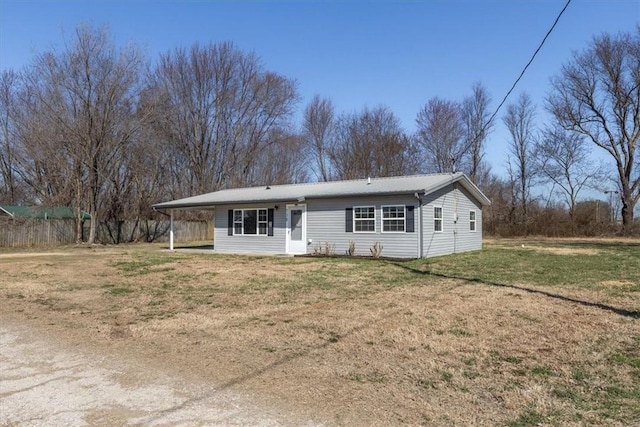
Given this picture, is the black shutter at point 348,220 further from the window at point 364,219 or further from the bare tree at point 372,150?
the bare tree at point 372,150

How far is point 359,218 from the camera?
58.5 feet

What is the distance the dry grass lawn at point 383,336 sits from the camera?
3.62m

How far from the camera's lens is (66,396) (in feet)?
12.3

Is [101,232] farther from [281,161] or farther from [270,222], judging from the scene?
[281,161]

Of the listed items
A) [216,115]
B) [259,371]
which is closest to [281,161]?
[216,115]

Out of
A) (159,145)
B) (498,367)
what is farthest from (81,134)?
(498,367)

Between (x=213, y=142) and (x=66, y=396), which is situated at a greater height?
(x=213, y=142)

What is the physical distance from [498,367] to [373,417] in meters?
1.77

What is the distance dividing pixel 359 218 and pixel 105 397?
14555mm

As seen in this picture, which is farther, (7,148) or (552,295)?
(7,148)

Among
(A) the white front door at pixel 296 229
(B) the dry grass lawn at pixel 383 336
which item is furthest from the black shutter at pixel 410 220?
(B) the dry grass lawn at pixel 383 336

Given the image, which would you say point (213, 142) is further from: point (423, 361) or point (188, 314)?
point (423, 361)

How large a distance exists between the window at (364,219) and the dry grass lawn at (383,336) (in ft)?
19.6

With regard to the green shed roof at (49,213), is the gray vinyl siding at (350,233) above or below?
below
